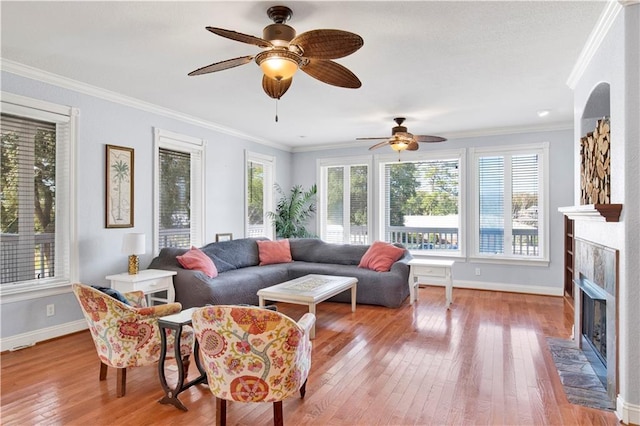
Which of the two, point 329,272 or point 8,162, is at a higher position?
point 8,162

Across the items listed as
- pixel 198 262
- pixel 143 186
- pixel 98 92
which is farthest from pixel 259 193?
pixel 98 92

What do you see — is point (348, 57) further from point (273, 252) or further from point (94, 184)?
point (273, 252)

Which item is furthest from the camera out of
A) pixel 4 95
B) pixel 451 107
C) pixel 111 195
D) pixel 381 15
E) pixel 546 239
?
pixel 546 239

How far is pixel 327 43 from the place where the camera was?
2285 millimetres

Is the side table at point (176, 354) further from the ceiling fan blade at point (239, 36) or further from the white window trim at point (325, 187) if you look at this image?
the white window trim at point (325, 187)

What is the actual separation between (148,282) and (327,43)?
10.8ft

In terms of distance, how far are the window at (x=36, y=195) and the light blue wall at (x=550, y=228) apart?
17.9 feet

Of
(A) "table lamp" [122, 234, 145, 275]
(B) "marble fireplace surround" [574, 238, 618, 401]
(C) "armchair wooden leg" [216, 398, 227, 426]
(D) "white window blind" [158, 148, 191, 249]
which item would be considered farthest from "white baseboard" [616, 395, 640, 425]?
(D) "white window blind" [158, 148, 191, 249]

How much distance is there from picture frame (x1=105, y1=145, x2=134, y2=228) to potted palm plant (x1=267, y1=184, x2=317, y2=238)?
305 cm

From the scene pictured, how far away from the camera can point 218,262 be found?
17.4 feet

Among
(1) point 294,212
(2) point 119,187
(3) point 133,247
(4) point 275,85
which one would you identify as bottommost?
(3) point 133,247

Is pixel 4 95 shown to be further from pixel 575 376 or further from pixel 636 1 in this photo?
pixel 575 376

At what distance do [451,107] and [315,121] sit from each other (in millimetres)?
Answer: 1947

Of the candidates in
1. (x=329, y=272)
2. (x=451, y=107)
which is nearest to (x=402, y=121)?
(x=451, y=107)
